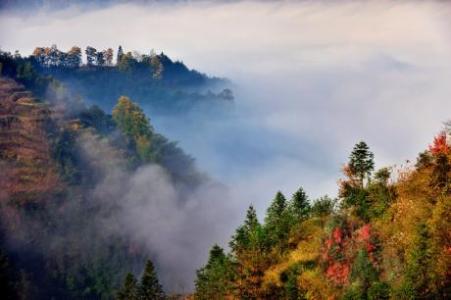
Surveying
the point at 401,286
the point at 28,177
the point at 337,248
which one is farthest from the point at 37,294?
the point at 401,286

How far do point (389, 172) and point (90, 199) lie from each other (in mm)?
134999

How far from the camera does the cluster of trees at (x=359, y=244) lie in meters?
62.5

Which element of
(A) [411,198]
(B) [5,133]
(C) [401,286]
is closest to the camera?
(C) [401,286]

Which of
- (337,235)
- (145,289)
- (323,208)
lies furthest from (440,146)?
(145,289)

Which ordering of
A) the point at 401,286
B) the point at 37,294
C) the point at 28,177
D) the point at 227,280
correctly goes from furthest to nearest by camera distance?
1. the point at 28,177
2. the point at 37,294
3. the point at 227,280
4. the point at 401,286

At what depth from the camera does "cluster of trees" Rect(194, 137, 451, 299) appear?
62.5m

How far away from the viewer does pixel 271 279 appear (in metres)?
76.2

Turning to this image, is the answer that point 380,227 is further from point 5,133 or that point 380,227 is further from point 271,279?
point 5,133

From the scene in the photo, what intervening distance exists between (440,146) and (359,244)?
14825mm

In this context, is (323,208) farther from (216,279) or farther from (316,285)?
(216,279)

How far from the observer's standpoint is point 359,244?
231ft

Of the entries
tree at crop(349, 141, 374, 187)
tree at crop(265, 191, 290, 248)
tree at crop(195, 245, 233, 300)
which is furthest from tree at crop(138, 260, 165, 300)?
tree at crop(349, 141, 374, 187)

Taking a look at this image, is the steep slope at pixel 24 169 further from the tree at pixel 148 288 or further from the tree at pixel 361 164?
the tree at pixel 361 164

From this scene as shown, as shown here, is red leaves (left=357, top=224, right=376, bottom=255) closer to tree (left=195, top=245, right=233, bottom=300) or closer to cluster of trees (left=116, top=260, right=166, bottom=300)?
tree (left=195, top=245, right=233, bottom=300)
